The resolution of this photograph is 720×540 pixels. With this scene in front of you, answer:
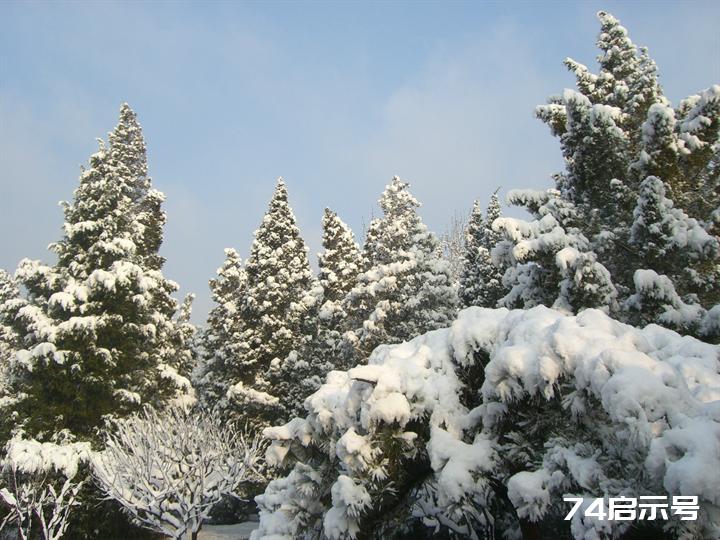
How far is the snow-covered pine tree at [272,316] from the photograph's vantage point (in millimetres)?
26391

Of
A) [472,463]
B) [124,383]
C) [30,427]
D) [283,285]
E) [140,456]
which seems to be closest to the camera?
[472,463]

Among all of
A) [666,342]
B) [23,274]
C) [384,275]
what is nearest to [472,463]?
[666,342]

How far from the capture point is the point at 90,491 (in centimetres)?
1739

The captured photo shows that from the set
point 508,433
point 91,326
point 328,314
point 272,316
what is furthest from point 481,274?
point 508,433

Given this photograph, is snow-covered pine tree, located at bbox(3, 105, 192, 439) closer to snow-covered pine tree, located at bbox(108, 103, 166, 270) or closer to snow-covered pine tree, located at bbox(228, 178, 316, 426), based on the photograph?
snow-covered pine tree, located at bbox(108, 103, 166, 270)

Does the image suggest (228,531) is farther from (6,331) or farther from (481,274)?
(6,331)

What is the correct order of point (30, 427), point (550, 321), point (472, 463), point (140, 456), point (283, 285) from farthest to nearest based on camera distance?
1. point (283, 285)
2. point (30, 427)
3. point (140, 456)
4. point (550, 321)
5. point (472, 463)

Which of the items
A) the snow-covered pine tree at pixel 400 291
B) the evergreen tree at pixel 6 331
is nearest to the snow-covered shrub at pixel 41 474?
the evergreen tree at pixel 6 331

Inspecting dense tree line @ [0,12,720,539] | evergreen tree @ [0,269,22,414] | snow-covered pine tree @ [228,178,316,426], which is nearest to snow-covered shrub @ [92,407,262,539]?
dense tree line @ [0,12,720,539]

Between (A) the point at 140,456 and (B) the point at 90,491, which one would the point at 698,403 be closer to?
(A) the point at 140,456

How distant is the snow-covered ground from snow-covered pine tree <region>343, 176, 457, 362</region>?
8596 millimetres

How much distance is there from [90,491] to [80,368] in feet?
13.2

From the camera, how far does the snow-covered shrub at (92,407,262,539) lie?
13961mm

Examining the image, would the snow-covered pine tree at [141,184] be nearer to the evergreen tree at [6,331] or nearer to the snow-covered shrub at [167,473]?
the evergreen tree at [6,331]
